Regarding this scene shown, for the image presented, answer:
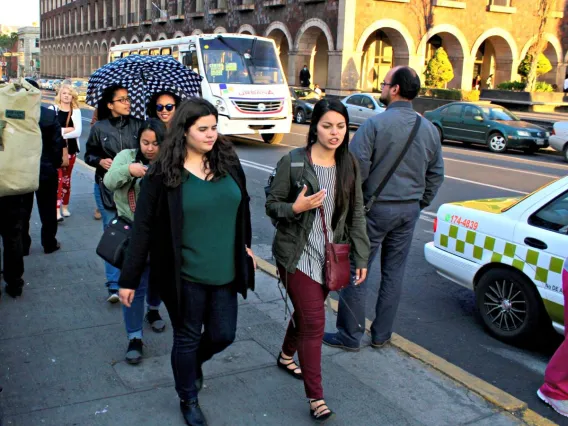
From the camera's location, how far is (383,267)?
447cm

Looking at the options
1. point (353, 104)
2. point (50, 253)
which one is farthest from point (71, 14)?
point (50, 253)

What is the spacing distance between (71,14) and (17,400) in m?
81.3

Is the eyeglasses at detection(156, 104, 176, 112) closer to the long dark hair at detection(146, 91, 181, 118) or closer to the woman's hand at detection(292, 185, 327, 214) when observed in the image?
the long dark hair at detection(146, 91, 181, 118)

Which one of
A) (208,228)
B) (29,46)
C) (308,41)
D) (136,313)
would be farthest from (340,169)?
(29,46)

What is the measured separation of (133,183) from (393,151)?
1710 millimetres

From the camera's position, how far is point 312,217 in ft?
11.4

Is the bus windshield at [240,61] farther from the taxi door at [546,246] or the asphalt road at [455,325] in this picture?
the taxi door at [546,246]

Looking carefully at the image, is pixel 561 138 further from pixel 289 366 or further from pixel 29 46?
pixel 29 46

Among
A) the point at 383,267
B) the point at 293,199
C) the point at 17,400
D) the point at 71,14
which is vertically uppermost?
the point at 71,14

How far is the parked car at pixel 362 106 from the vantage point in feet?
75.7

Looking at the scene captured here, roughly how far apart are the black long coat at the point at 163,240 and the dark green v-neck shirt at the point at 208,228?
0.04 metres

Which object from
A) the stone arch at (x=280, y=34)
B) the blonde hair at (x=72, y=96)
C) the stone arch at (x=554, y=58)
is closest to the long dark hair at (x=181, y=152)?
the blonde hair at (x=72, y=96)

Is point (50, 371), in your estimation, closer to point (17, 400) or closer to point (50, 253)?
point (17, 400)

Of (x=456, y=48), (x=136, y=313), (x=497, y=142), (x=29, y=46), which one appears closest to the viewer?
(x=136, y=313)
